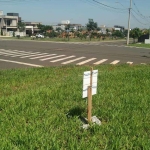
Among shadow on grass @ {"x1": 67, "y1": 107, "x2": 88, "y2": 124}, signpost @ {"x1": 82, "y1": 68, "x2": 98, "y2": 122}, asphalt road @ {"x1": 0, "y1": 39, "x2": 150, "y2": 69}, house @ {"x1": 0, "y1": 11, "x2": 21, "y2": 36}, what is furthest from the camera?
house @ {"x1": 0, "y1": 11, "x2": 21, "y2": 36}

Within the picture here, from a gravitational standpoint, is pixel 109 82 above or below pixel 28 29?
below

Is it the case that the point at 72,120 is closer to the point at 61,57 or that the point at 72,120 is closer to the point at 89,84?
the point at 89,84

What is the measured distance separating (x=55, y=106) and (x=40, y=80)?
3.73m

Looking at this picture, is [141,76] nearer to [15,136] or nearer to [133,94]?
[133,94]

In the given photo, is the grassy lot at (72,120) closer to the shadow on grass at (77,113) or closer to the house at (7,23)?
the shadow on grass at (77,113)

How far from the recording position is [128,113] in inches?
187

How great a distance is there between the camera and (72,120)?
428cm

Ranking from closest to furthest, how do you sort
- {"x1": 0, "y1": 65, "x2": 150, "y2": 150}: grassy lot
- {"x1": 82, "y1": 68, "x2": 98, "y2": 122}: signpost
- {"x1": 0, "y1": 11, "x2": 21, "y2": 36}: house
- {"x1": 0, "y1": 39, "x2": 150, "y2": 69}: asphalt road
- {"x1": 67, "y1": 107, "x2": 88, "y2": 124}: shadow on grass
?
{"x1": 0, "y1": 65, "x2": 150, "y2": 150}: grassy lot, {"x1": 82, "y1": 68, "x2": 98, "y2": 122}: signpost, {"x1": 67, "y1": 107, "x2": 88, "y2": 124}: shadow on grass, {"x1": 0, "y1": 39, "x2": 150, "y2": 69}: asphalt road, {"x1": 0, "y1": 11, "x2": 21, "y2": 36}: house

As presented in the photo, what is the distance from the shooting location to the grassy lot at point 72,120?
11.3 feet

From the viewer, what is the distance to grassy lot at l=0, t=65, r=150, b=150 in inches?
136

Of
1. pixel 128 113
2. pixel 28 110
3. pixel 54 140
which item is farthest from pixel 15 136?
pixel 128 113

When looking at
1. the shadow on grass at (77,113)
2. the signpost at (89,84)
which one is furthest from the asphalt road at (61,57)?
the signpost at (89,84)

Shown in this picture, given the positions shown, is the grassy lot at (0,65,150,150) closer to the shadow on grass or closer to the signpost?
the shadow on grass

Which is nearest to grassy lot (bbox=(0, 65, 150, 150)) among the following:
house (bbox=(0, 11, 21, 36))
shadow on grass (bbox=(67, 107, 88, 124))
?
shadow on grass (bbox=(67, 107, 88, 124))
